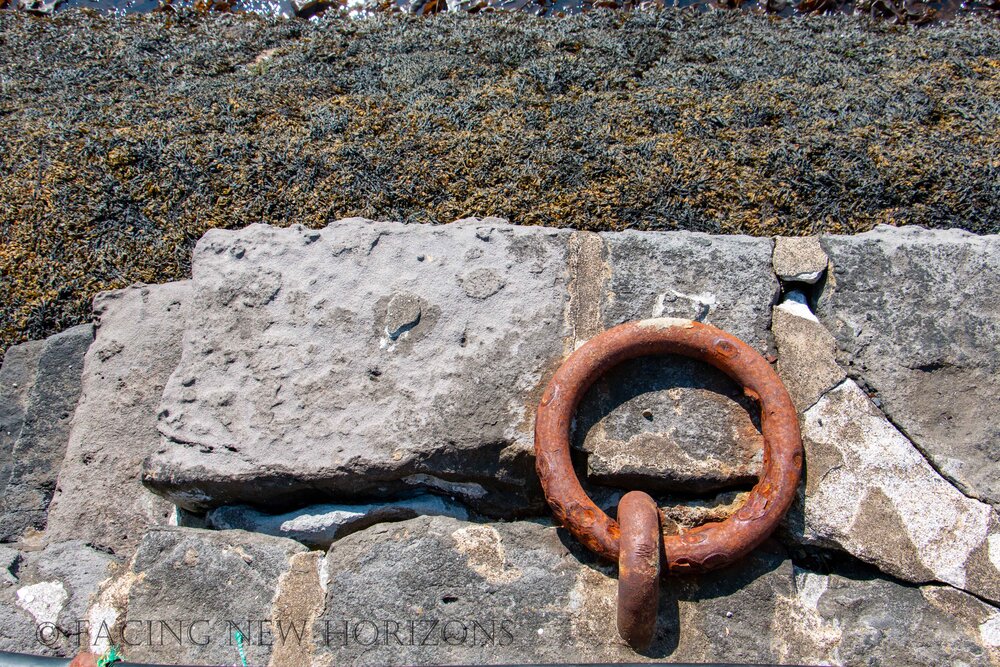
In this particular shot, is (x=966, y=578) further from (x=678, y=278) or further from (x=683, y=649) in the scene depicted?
(x=678, y=278)

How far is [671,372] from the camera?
8.00ft

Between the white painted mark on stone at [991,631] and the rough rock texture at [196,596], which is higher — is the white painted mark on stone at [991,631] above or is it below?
below

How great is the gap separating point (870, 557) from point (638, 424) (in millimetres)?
739

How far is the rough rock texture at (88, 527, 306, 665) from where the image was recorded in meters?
2.23

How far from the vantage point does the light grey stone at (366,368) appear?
242 cm

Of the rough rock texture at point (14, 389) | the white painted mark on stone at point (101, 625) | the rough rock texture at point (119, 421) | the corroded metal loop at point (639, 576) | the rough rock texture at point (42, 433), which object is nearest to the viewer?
the corroded metal loop at point (639, 576)

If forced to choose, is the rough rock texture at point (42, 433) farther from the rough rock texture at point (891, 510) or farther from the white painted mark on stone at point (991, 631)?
the white painted mark on stone at point (991, 631)

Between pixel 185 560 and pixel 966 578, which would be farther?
pixel 185 560

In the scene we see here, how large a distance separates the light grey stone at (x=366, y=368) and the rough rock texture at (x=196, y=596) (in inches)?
7.4

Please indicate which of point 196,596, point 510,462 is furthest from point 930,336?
point 196,596

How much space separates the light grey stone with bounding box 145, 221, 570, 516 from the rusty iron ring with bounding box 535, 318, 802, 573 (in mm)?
149

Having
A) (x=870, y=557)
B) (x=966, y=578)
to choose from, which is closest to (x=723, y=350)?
(x=870, y=557)

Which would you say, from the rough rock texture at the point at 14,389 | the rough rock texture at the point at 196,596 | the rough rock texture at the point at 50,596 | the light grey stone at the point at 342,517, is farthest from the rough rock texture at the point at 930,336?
the rough rock texture at the point at 14,389

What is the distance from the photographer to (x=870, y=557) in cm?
225
